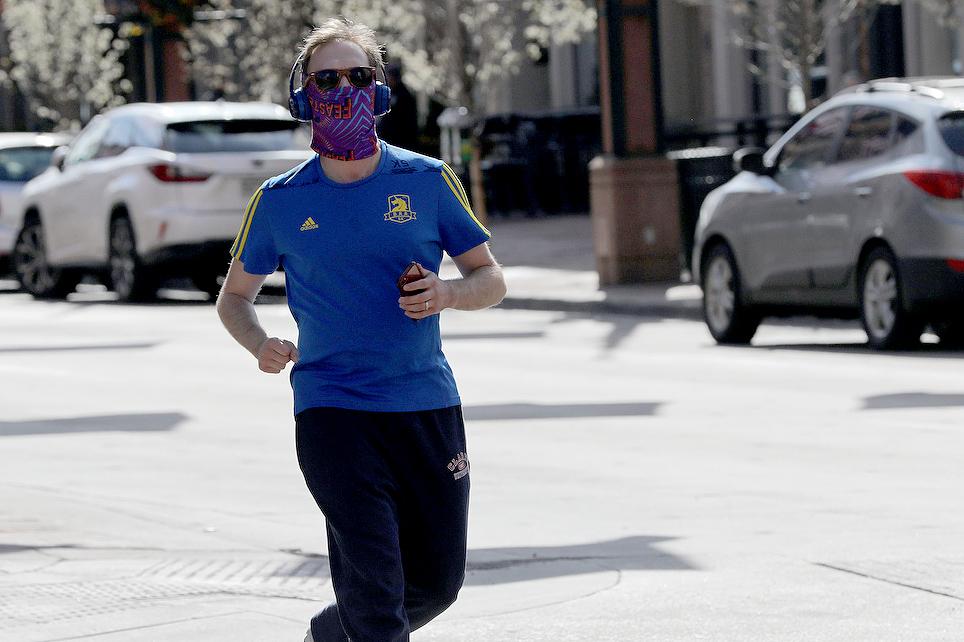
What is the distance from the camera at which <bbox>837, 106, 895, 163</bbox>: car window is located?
13.5 meters

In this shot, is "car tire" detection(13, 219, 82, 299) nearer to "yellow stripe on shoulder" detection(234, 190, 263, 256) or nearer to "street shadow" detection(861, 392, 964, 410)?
"street shadow" detection(861, 392, 964, 410)

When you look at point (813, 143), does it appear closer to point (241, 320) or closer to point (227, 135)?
point (227, 135)

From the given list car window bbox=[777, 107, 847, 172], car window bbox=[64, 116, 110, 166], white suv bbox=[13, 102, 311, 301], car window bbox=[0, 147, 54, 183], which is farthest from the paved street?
car window bbox=[0, 147, 54, 183]

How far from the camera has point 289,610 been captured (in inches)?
243

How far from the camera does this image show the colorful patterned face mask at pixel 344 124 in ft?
15.4

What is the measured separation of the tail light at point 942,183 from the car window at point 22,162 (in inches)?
565

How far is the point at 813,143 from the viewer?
14320 millimetres

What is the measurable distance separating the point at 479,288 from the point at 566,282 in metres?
16.1

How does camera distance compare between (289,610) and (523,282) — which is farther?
(523,282)

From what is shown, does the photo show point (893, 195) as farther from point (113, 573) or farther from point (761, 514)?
point (113, 573)

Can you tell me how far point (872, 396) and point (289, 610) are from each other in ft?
18.5

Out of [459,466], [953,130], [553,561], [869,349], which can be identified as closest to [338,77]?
[459,466]

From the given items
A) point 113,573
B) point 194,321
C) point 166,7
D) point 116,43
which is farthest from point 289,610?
point 116,43

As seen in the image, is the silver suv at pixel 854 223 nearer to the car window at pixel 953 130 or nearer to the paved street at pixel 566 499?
the car window at pixel 953 130
